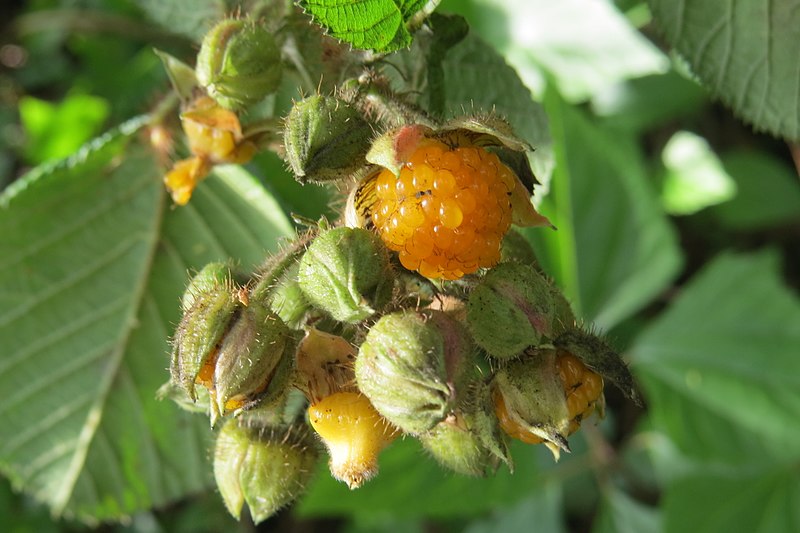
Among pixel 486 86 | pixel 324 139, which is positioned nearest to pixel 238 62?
pixel 324 139

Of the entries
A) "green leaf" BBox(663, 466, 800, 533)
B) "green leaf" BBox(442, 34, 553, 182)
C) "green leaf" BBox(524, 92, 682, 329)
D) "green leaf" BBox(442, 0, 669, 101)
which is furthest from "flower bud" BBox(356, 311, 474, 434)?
"green leaf" BBox(663, 466, 800, 533)

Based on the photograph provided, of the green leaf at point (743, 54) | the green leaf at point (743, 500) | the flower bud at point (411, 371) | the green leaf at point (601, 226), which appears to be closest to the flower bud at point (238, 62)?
the flower bud at point (411, 371)

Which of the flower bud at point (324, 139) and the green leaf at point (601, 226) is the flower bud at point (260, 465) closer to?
the flower bud at point (324, 139)

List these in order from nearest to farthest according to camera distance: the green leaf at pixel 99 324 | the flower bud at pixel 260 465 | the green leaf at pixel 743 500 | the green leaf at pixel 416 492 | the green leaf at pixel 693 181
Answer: the flower bud at pixel 260 465
the green leaf at pixel 99 324
the green leaf at pixel 416 492
the green leaf at pixel 743 500
the green leaf at pixel 693 181

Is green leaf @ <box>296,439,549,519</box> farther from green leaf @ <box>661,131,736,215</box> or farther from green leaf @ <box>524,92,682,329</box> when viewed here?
green leaf @ <box>661,131,736,215</box>

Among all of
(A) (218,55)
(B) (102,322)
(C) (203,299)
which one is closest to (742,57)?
(A) (218,55)

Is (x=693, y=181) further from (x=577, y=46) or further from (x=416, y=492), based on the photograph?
(x=416, y=492)

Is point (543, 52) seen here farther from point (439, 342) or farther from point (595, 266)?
point (439, 342)
